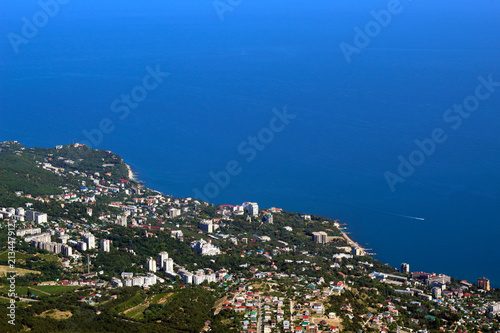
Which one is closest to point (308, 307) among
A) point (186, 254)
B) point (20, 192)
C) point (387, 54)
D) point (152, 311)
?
point (152, 311)

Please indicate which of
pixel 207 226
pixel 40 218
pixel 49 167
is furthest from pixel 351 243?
pixel 49 167

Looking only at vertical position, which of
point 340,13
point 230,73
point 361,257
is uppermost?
point 340,13

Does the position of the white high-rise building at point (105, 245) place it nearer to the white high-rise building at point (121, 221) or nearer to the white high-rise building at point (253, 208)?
the white high-rise building at point (121, 221)

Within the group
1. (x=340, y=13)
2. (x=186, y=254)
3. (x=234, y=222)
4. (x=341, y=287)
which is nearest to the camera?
(x=341, y=287)

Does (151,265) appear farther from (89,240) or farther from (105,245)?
(89,240)

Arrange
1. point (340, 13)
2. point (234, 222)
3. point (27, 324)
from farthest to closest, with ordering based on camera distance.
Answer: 1. point (340, 13)
2. point (234, 222)
3. point (27, 324)

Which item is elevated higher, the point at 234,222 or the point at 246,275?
the point at 234,222

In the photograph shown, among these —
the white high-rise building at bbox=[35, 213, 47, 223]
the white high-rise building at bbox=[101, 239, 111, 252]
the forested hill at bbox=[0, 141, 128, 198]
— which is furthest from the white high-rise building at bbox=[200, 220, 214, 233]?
the forested hill at bbox=[0, 141, 128, 198]

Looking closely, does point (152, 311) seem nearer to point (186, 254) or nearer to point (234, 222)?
point (186, 254)
